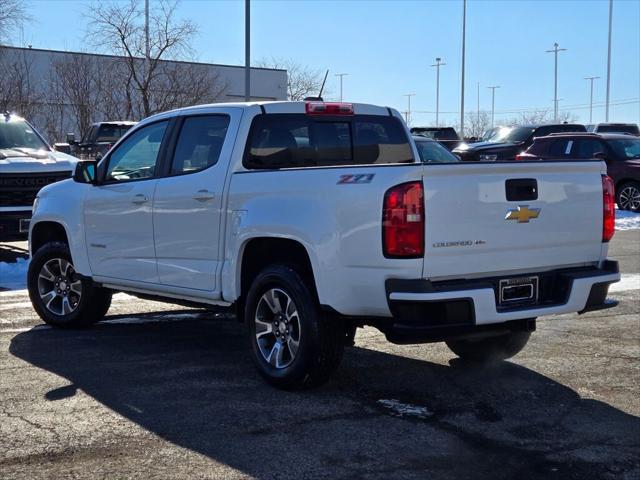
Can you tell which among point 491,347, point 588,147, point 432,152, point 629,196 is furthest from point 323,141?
point 629,196

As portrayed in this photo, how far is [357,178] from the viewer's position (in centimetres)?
546

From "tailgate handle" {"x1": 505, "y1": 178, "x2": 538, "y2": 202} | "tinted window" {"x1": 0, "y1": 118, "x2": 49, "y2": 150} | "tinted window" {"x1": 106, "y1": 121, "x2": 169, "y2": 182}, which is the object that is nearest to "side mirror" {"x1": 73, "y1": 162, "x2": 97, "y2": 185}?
"tinted window" {"x1": 106, "y1": 121, "x2": 169, "y2": 182}

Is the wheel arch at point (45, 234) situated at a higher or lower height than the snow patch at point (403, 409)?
higher

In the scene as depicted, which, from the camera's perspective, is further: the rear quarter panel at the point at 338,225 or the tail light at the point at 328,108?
the tail light at the point at 328,108

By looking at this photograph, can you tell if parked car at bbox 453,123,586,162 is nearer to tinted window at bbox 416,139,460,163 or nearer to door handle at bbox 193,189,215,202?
tinted window at bbox 416,139,460,163

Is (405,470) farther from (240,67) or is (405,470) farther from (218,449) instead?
(240,67)

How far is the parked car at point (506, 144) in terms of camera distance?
82.6 feet

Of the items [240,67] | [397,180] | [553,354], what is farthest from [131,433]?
[240,67]

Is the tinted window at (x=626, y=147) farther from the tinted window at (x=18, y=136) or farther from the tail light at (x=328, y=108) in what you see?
the tail light at (x=328, y=108)

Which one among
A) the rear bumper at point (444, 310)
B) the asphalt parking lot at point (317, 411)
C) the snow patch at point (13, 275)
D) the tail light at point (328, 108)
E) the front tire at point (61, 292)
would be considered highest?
the tail light at point (328, 108)

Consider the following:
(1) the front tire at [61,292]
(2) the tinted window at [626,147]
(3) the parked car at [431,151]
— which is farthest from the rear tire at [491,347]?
(2) the tinted window at [626,147]

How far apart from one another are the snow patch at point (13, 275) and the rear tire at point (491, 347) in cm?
603

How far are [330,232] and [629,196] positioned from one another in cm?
1706

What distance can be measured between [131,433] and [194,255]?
1.90 m
